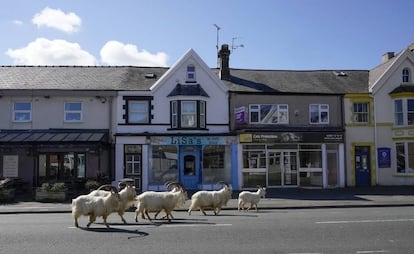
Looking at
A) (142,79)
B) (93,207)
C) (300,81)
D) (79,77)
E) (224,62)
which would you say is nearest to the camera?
(93,207)

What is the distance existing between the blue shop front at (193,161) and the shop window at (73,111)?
4.96m

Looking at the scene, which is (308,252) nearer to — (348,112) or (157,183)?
(157,183)

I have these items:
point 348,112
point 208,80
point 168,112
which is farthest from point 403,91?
point 168,112

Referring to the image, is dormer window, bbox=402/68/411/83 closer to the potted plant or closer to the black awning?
the black awning

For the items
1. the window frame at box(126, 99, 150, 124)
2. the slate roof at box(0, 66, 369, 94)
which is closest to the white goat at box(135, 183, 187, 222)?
the window frame at box(126, 99, 150, 124)

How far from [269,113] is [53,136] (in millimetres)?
13391

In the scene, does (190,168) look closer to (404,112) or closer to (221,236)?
(404,112)

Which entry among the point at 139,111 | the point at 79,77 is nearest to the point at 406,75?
the point at 139,111

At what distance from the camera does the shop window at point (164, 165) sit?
26.4 meters

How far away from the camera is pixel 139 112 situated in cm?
2666

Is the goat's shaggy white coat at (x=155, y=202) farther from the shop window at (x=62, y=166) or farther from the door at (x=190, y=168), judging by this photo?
the shop window at (x=62, y=166)

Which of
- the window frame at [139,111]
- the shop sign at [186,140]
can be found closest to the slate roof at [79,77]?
the window frame at [139,111]

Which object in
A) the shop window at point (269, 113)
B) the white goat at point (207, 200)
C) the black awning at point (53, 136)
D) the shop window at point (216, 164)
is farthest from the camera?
the shop window at point (269, 113)

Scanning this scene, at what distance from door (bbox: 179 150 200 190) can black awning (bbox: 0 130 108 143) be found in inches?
195
